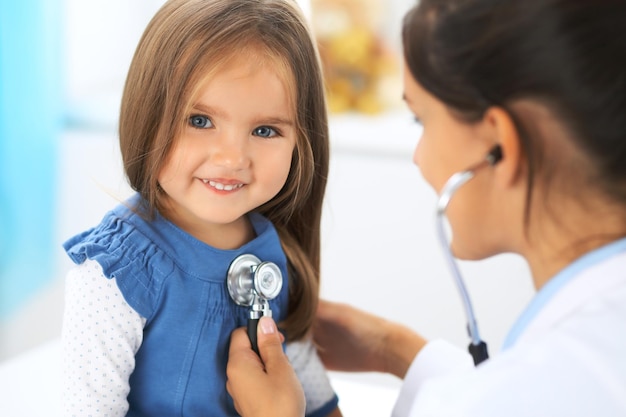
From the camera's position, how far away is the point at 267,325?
1.15m

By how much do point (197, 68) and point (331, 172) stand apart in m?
1.51

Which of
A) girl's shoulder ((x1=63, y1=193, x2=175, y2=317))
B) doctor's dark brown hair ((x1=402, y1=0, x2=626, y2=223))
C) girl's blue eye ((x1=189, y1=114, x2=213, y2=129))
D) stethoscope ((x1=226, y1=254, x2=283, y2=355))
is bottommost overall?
stethoscope ((x1=226, y1=254, x2=283, y2=355))

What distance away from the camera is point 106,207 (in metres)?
2.91

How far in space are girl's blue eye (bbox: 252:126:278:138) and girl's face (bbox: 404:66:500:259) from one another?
0.24 meters

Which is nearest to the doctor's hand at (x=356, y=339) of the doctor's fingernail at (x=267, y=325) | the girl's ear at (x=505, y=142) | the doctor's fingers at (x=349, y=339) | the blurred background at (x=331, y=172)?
the doctor's fingers at (x=349, y=339)

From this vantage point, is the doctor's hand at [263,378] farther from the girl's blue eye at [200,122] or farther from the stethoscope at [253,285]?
the girl's blue eye at [200,122]

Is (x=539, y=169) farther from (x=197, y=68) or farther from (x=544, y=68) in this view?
(x=197, y=68)

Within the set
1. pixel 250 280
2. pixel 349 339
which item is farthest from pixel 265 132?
pixel 349 339

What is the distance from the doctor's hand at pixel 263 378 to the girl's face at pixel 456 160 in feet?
0.98

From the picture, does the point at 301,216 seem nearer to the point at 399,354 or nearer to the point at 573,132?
the point at 399,354

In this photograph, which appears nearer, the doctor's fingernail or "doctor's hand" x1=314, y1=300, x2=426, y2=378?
the doctor's fingernail

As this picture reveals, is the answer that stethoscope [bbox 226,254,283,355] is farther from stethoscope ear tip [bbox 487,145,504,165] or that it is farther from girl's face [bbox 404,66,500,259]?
stethoscope ear tip [bbox 487,145,504,165]

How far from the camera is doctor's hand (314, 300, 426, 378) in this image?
4.48 ft

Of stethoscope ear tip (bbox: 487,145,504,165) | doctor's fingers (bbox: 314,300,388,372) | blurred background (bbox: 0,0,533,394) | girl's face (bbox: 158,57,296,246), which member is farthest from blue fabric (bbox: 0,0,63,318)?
stethoscope ear tip (bbox: 487,145,504,165)
